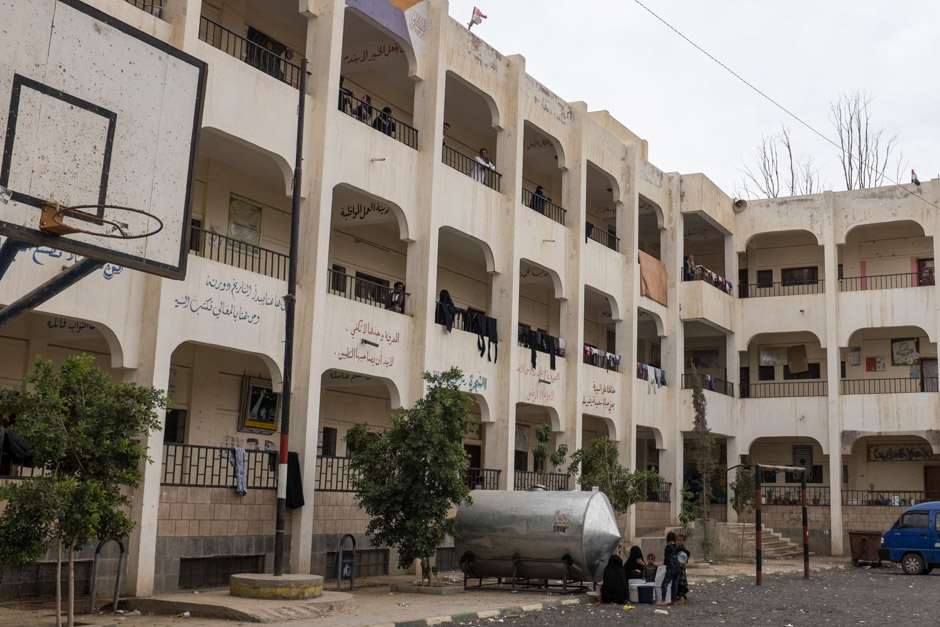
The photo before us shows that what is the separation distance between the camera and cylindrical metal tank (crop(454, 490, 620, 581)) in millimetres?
17953

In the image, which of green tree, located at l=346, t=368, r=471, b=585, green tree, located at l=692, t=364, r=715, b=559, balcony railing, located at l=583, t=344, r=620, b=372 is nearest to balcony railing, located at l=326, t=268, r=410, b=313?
green tree, located at l=346, t=368, r=471, b=585

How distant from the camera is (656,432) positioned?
1318 inches

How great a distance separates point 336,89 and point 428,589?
9.83m

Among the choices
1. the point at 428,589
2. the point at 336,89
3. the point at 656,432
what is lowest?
the point at 428,589

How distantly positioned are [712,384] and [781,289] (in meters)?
5.61

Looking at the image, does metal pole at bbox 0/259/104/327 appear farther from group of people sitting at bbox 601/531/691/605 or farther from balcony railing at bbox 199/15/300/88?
group of people sitting at bbox 601/531/691/605

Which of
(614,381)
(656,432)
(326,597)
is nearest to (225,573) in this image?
(326,597)

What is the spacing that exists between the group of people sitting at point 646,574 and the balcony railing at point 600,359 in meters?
11.8

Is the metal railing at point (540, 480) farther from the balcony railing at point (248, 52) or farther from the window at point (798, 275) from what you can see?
the window at point (798, 275)

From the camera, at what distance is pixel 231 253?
67.9 feet

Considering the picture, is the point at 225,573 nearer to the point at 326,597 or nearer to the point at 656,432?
the point at 326,597

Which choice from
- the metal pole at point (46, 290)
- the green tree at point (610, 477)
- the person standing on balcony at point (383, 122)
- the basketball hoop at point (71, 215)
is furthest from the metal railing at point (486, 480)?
the basketball hoop at point (71, 215)

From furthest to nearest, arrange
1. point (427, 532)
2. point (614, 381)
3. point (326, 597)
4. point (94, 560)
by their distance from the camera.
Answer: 1. point (614, 381)
2. point (427, 532)
3. point (326, 597)
4. point (94, 560)

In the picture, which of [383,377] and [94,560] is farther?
[383,377]
